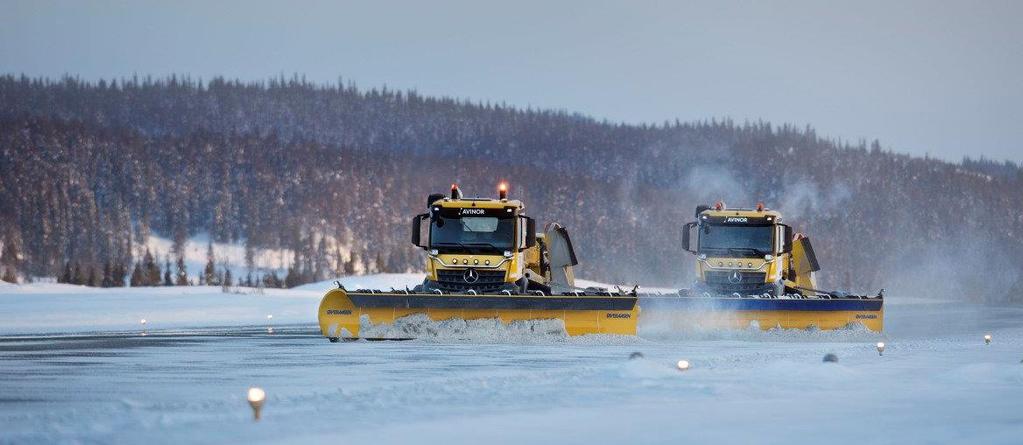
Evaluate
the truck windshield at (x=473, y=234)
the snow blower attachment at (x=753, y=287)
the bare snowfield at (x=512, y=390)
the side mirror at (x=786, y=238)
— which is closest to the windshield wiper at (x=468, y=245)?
the truck windshield at (x=473, y=234)

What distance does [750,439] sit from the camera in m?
12.0

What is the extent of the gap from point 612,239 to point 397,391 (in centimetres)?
15317

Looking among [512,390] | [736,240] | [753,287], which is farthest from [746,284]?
[512,390]

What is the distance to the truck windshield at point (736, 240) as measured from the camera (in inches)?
1340

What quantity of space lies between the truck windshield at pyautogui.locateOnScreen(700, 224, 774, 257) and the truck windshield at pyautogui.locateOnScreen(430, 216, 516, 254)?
7.11 m

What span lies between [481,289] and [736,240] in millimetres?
8292

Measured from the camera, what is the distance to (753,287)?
33750 millimetres

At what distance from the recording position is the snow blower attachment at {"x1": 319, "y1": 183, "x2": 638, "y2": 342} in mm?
27219

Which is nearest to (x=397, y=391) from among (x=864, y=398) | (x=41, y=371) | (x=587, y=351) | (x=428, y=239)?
(x=864, y=398)

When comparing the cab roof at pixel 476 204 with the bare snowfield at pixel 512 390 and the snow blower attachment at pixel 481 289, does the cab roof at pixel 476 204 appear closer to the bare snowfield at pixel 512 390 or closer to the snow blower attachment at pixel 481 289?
the snow blower attachment at pixel 481 289

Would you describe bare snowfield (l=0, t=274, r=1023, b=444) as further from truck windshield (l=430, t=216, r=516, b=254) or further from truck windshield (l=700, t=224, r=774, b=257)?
truck windshield (l=700, t=224, r=774, b=257)

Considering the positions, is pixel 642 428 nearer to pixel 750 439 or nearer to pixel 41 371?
pixel 750 439

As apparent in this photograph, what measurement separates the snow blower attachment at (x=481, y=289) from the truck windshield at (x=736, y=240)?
13.7ft

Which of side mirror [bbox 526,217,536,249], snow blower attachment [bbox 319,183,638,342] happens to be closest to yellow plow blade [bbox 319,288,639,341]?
snow blower attachment [bbox 319,183,638,342]
